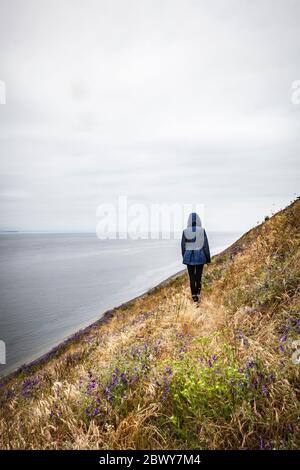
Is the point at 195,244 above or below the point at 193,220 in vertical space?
below

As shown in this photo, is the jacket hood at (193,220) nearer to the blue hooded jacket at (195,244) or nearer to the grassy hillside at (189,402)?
the blue hooded jacket at (195,244)

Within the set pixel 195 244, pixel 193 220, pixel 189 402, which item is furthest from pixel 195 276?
pixel 189 402

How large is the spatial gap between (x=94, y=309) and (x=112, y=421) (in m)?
28.3

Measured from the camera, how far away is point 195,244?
26.9ft

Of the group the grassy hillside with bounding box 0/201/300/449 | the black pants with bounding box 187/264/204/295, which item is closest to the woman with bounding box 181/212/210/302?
the black pants with bounding box 187/264/204/295

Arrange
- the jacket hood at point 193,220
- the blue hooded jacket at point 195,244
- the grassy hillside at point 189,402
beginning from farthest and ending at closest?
the jacket hood at point 193,220, the blue hooded jacket at point 195,244, the grassy hillside at point 189,402

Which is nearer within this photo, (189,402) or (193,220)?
(189,402)

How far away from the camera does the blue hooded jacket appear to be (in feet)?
26.7

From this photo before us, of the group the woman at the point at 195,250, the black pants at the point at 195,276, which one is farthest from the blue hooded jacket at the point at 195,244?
the black pants at the point at 195,276

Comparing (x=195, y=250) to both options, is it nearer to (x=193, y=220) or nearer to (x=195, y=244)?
(x=195, y=244)

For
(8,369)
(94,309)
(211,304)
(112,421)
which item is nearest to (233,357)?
(112,421)

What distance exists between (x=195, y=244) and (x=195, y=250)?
19 centimetres

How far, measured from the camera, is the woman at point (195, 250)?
816 cm

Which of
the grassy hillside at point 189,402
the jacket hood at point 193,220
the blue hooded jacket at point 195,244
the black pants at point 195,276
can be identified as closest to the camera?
the grassy hillside at point 189,402
